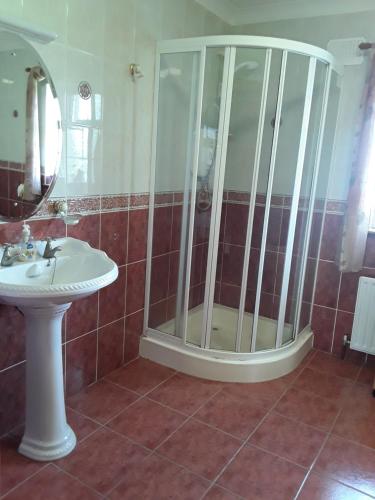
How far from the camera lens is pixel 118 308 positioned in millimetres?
2412

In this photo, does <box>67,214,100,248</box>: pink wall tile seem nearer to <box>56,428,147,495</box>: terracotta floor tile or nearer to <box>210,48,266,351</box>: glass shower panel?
<box>210,48,266,351</box>: glass shower panel

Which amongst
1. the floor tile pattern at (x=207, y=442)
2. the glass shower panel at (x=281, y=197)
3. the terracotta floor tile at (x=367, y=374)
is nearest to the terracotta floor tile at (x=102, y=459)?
the floor tile pattern at (x=207, y=442)

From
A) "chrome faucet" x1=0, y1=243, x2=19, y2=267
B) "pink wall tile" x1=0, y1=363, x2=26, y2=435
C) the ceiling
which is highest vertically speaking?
the ceiling

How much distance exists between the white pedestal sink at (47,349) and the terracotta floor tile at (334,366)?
5.42 feet

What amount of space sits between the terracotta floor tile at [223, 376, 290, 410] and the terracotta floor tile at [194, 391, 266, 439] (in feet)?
0.12

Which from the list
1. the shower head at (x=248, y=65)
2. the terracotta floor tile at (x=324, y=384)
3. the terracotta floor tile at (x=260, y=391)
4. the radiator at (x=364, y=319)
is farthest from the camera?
the radiator at (x=364, y=319)

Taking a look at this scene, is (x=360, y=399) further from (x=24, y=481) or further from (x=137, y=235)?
(x=24, y=481)

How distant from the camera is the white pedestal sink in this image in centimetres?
163

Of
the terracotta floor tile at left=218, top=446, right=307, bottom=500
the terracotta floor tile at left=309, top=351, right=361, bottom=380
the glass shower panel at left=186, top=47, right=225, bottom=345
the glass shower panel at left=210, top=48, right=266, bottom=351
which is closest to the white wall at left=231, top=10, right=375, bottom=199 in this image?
the glass shower panel at left=210, top=48, right=266, bottom=351

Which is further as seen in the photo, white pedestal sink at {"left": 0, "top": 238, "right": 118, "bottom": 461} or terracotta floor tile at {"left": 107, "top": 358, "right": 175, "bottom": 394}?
terracotta floor tile at {"left": 107, "top": 358, "right": 175, "bottom": 394}

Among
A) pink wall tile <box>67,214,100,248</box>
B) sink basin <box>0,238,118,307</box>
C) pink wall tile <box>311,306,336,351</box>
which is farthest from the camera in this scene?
pink wall tile <box>311,306,336,351</box>

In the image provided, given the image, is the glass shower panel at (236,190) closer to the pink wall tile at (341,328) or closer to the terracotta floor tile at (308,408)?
the terracotta floor tile at (308,408)

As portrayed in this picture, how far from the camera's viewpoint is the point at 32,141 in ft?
5.82

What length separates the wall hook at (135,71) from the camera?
2154 millimetres
